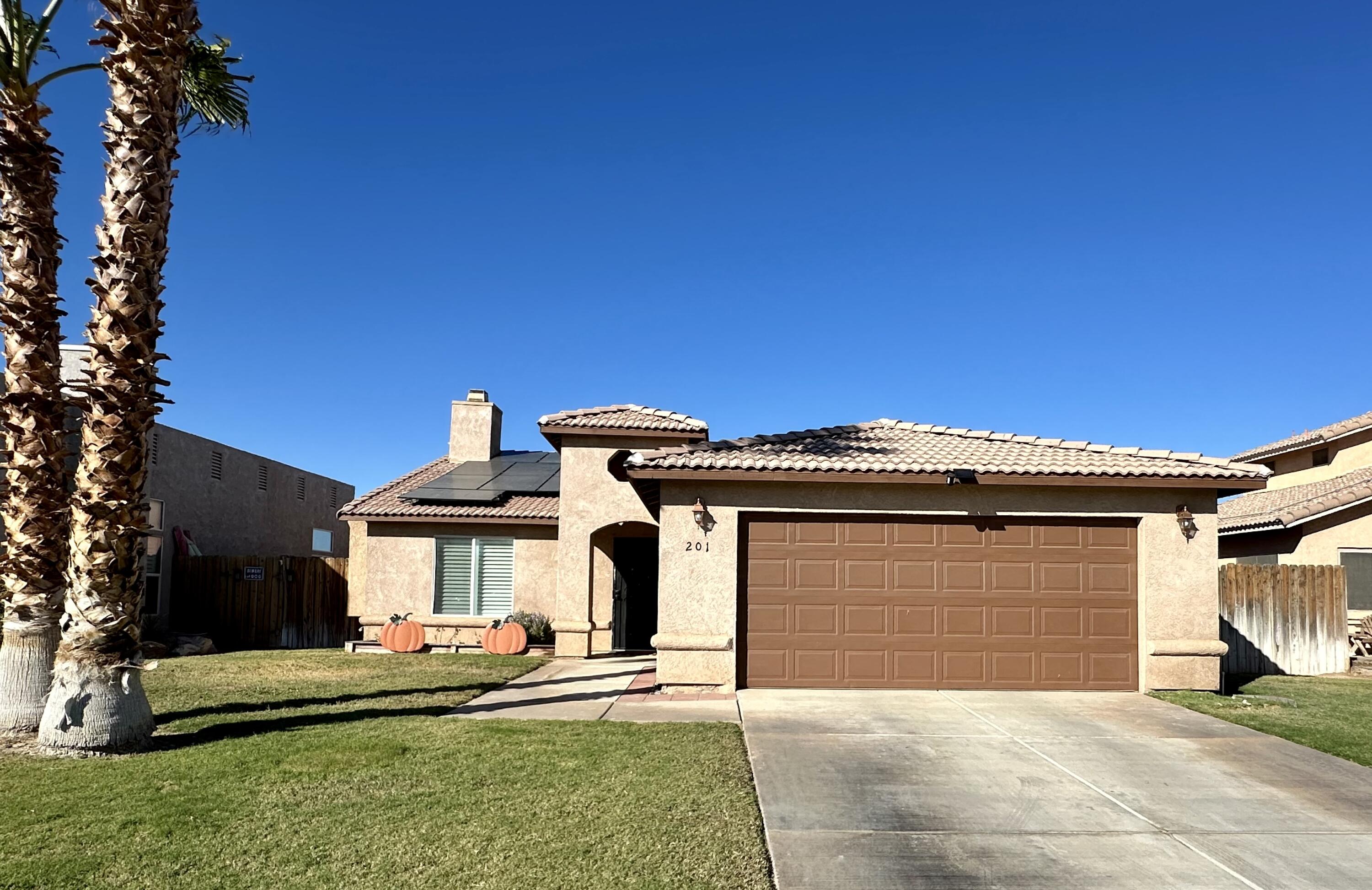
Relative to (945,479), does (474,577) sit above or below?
below

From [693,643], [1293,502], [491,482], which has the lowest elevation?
[693,643]

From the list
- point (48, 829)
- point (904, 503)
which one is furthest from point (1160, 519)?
point (48, 829)

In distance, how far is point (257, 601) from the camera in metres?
21.3

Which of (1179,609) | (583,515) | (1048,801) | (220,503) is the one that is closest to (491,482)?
(583,515)

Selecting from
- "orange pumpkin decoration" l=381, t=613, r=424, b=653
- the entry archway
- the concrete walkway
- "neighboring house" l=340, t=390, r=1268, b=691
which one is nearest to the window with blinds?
"orange pumpkin decoration" l=381, t=613, r=424, b=653

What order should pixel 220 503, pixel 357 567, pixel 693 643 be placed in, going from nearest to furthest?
pixel 693 643 → pixel 357 567 → pixel 220 503

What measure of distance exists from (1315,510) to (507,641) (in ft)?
53.0

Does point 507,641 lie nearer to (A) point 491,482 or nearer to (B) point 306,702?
(A) point 491,482

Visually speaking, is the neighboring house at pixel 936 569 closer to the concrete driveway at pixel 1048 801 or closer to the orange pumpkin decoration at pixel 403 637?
the concrete driveway at pixel 1048 801

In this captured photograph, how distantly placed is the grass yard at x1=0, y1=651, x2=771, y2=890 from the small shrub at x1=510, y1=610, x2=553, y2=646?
27.2ft

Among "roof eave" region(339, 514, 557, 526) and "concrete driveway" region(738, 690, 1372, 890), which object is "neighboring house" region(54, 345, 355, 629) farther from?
"concrete driveway" region(738, 690, 1372, 890)

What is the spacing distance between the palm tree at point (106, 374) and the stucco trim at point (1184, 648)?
12.1 metres

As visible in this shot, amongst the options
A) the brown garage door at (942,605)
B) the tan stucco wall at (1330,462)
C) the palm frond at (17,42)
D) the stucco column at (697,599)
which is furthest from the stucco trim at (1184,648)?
the palm frond at (17,42)

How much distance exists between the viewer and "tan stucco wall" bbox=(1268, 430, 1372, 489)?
24.0 m
